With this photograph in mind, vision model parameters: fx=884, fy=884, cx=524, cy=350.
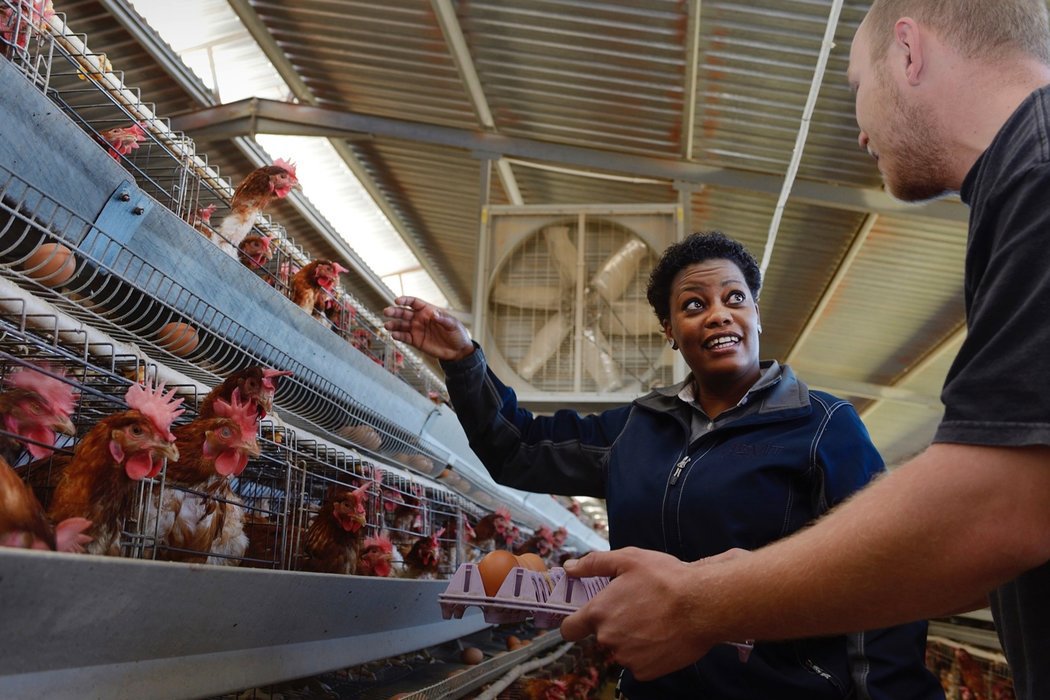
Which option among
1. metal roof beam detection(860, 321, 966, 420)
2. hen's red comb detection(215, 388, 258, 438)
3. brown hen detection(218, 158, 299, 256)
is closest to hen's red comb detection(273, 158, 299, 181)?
brown hen detection(218, 158, 299, 256)

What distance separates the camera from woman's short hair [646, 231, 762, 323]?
176 centimetres

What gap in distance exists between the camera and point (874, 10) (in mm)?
991

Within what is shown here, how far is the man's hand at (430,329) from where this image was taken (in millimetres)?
1778

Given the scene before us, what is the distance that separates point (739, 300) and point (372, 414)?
181 cm

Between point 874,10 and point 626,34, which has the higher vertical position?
point 626,34

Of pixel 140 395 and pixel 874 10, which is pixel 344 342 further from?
pixel 874 10

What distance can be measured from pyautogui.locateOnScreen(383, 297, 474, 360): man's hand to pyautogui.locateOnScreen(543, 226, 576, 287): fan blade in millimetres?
3361

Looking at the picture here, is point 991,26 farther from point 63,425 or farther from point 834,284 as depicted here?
point 834,284

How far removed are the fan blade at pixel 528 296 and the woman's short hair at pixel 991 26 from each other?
4268mm

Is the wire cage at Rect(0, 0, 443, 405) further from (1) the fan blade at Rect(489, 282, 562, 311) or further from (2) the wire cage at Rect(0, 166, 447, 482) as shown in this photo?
(1) the fan blade at Rect(489, 282, 562, 311)

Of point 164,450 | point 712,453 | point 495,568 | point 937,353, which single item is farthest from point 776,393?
point 937,353

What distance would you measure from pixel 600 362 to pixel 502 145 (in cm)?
178

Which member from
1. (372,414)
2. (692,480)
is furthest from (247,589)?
(372,414)

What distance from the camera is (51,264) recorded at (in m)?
1.65
